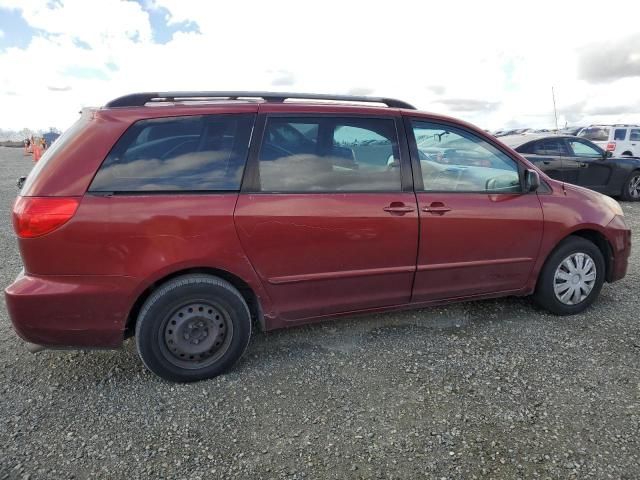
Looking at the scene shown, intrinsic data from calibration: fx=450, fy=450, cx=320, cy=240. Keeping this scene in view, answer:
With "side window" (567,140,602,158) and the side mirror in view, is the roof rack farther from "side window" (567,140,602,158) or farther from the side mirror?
"side window" (567,140,602,158)

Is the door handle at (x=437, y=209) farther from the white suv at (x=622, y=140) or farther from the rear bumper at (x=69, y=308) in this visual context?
the white suv at (x=622, y=140)

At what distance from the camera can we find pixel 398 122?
317 cm

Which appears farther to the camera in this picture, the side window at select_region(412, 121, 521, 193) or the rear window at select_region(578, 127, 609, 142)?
the rear window at select_region(578, 127, 609, 142)

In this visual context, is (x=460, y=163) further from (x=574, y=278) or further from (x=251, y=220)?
(x=251, y=220)

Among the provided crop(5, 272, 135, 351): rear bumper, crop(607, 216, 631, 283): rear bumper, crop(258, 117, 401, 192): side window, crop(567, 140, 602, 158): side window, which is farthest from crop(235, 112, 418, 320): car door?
crop(567, 140, 602, 158): side window

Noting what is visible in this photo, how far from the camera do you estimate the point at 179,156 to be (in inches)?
106

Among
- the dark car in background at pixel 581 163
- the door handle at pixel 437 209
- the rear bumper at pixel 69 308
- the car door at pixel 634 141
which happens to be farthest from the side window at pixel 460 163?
the car door at pixel 634 141

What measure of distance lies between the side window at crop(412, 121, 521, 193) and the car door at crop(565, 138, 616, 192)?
20.8 feet

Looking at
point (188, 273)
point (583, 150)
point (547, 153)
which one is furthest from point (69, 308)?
point (583, 150)

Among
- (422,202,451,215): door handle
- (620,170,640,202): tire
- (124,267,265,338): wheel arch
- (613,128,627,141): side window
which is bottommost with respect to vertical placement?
(620,170,640,202): tire

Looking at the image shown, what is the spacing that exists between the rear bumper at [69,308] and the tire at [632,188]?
10113 mm

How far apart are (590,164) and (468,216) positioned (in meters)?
7.24

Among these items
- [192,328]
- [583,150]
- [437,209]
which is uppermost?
[583,150]

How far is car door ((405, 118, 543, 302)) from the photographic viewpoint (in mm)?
3189
